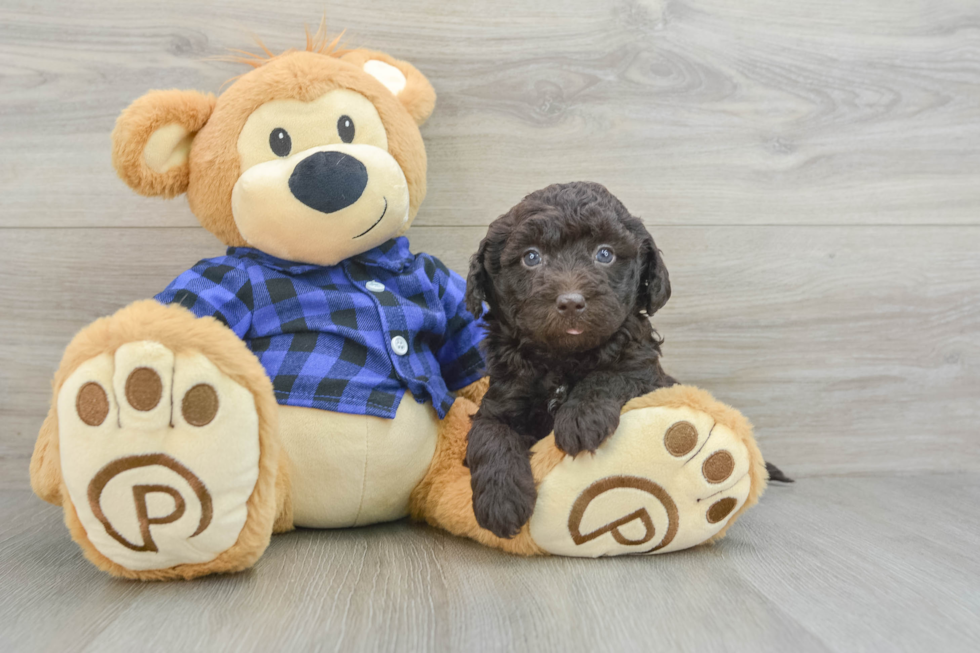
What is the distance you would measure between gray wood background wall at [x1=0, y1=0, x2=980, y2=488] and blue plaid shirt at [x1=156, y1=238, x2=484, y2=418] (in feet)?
1.10

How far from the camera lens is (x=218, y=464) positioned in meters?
0.96

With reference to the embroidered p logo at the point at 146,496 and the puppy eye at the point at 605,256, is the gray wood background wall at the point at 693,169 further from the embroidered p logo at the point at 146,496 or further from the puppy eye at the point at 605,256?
the embroidered p logo at the point at 146,496

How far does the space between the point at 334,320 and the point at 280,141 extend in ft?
1.10

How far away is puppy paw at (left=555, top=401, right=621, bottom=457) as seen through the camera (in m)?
1.07

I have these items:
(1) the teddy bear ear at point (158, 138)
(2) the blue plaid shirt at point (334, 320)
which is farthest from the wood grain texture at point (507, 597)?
(1) the teddy bear ear at point (158, 138)

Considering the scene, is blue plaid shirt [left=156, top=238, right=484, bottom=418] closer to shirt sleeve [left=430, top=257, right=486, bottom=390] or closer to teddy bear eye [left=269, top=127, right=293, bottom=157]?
shirt sleeve [left=430, top=257, right=486, bottom=390]

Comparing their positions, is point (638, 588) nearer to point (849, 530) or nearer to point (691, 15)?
point (849, 530)

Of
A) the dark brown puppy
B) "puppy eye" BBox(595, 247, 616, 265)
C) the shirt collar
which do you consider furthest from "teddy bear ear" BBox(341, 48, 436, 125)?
"puppy eye" BBox(595, 247, 616, 265)

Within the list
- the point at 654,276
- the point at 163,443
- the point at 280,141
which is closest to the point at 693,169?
the point at 654,276

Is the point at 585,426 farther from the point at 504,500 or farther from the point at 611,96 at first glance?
the point at 611,96

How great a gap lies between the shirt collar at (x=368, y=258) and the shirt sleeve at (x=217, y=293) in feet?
0.15

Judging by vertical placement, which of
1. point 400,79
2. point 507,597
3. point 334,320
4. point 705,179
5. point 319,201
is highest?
point 400,79

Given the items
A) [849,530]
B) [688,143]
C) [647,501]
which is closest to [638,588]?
[647,501]

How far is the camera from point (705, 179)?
1.71 metres
